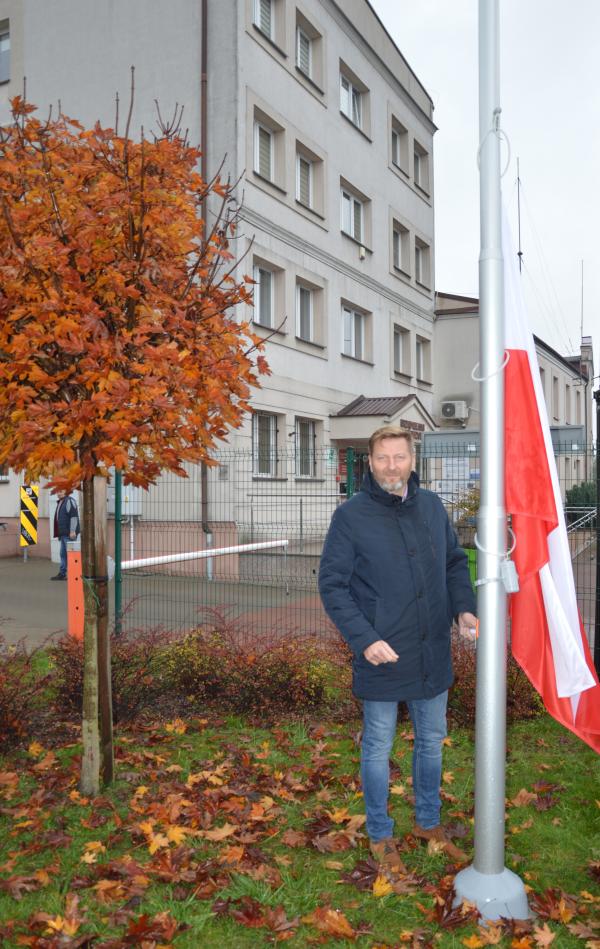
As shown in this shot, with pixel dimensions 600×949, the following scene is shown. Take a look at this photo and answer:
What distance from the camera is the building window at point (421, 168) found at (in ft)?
91.1

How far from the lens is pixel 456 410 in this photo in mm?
27969

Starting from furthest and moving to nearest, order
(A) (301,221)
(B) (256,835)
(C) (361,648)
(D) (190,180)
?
(A) (301,221), (D) (190,180), (B) (256,835), (C) (361,648)

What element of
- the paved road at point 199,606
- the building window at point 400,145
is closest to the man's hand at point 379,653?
the paved road at point 199,606

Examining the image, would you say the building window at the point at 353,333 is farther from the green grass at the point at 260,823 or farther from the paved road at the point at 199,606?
the green grass at the point at 260,823

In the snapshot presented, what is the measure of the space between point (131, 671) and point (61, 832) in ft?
6.57

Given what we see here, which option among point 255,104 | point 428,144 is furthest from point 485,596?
point 428,144

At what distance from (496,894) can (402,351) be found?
24160 millimetres

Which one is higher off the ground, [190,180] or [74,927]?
[190,180]

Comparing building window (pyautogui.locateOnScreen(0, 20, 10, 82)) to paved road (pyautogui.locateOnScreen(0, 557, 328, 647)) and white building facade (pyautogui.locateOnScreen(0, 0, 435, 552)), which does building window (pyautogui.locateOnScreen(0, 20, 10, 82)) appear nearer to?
white building facade (pyautogui.locateOnScreen(0, 0, 435, 552))

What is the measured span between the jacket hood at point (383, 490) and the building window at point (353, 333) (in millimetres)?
18074

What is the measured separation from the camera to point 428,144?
28156 millimetres

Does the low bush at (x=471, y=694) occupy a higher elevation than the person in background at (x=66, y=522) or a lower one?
lower

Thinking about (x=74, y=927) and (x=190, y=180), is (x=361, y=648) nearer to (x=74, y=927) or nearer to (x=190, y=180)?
(x=74, y=927)

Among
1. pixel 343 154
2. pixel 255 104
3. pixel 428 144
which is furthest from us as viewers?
pixel 428 144
